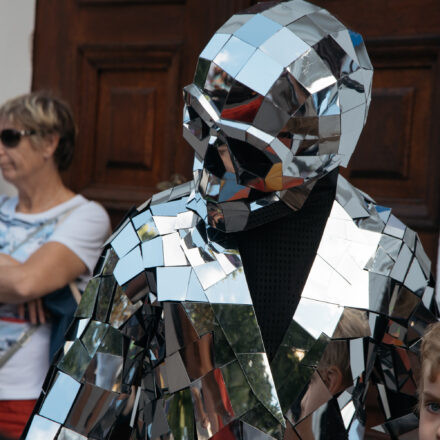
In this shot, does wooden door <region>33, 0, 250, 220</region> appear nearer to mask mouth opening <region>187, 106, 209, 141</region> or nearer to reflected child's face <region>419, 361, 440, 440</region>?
mask mouth opening <region>187, 106, 209, 141</region>

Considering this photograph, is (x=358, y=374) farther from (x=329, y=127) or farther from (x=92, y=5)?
(x=92, y=5)

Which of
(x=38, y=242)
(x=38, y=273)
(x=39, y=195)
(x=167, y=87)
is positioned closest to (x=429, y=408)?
(x=38, y=273)

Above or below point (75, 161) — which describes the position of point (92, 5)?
above

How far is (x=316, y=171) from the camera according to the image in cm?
117

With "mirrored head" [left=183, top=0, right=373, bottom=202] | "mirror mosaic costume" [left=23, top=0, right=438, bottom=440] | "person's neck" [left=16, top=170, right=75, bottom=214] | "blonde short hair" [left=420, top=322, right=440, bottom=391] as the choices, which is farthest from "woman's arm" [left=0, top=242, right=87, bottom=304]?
"blonde short hair" [left=420, top=322, right=440, bottom=391]

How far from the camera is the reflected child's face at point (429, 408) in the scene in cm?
114

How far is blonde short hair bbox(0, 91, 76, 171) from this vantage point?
2.20m

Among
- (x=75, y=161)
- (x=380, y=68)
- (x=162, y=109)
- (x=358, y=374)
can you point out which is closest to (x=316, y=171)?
(x=358, y=374)

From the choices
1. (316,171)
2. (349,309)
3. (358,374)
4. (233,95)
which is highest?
(233,95)

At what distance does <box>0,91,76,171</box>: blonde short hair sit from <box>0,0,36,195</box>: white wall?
38 centimetres

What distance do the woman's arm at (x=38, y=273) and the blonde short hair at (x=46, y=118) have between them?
1.22ft

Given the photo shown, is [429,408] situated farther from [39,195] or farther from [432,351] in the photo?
[39,195]

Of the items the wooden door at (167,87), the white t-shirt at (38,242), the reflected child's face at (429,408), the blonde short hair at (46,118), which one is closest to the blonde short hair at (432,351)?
the reflected child's face at (429,408)

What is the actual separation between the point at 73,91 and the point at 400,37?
1092 millimetres
